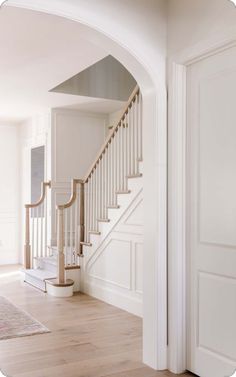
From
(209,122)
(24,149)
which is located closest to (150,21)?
(209,122)

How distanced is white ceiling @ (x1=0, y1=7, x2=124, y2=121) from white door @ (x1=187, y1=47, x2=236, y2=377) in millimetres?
1012

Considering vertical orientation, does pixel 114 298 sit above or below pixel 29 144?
below

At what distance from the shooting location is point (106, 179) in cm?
551

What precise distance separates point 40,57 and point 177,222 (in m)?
2.76

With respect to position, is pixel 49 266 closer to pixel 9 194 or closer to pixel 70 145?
pixel 70 145

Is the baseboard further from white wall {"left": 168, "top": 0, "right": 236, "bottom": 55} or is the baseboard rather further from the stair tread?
white wall {"left": 168, "top": 0, "right": 236, "bottom": 55}

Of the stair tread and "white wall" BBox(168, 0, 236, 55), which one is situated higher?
"white wall" BBox(168, 0, 236, 55)

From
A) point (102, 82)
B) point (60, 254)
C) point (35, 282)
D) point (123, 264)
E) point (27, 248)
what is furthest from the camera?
point (27, 248)

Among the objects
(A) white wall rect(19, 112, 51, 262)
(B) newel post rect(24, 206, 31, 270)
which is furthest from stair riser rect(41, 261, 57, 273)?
(A) white wall rect(19, 112, 51, 262)

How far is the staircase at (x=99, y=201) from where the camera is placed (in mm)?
4906

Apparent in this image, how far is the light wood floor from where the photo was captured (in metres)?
3.25

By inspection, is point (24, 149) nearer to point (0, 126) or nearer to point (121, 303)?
point (0, 126)

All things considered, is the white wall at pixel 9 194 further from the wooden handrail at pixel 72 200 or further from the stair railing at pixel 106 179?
the wooden handrail at pixel 72 200

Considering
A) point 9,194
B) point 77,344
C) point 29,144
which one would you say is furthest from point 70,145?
point 77,344
